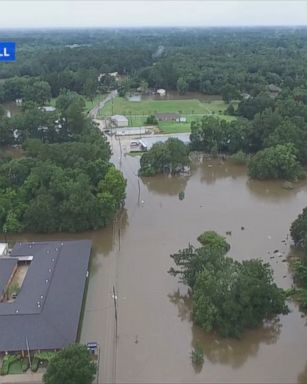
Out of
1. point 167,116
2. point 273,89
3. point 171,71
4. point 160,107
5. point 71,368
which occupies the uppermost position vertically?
point 171,71

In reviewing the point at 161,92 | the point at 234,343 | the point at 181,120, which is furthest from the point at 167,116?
the point at 234,343

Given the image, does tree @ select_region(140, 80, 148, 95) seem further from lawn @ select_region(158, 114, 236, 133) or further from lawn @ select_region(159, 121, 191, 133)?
lawn @ select_region(159, 121, 191, 133)

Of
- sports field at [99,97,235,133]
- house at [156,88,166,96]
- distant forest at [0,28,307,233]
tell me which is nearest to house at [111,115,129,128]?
sports field at [99,97,235,133]

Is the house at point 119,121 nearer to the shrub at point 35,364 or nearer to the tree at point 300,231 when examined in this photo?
the tree at point 300,231

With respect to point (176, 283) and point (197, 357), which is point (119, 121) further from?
point (197, 357)

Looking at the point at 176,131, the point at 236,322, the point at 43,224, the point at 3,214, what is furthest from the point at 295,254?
the point at 176,131

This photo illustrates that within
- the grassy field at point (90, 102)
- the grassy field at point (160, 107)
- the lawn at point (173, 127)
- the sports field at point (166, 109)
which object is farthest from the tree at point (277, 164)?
the grassy field at point (90, 102)
